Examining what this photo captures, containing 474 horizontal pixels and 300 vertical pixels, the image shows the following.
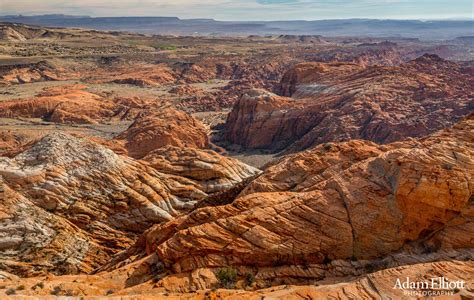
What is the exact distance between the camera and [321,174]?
25.8 m

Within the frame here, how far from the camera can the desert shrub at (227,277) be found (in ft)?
61.7

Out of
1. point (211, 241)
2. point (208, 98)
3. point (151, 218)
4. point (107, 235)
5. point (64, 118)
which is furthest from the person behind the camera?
point (208, 98)

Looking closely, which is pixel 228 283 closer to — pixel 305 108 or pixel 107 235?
pixel 107 235

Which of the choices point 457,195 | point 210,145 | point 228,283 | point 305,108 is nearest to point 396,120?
point 305,108

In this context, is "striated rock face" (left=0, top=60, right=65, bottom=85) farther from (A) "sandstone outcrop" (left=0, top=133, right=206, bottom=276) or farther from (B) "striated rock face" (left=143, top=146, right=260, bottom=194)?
(A) "sandstone outcrop" (left=0, top=133, right=206, bottom=276)

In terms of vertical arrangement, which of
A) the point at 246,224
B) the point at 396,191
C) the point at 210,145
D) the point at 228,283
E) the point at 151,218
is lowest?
the point at 210,145

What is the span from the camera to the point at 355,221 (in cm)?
2072

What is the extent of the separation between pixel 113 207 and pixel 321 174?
15216mm

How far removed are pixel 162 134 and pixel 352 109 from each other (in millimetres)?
36407

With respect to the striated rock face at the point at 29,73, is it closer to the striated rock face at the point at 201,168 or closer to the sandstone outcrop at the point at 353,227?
the striated rock face at the point at 201,168

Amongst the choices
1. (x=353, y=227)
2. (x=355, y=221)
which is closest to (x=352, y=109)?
(x=355, y=221)

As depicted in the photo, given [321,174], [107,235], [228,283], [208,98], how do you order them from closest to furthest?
[228,283] → [321,174] → [107,235] → [208,98]

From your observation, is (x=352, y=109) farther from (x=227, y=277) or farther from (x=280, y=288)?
(x=280, y=288)

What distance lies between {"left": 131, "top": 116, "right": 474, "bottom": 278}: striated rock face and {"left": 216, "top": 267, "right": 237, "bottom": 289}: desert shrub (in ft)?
2.38
